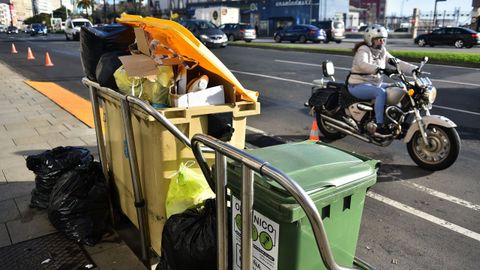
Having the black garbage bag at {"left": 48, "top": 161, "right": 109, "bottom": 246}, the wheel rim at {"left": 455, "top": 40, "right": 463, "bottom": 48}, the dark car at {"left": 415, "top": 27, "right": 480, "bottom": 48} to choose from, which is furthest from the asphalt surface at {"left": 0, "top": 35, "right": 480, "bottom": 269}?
the wheel rim at {"left": 455, "top": 40, "right": 463, "bottom": 48}

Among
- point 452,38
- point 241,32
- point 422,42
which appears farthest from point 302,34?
point 452,38

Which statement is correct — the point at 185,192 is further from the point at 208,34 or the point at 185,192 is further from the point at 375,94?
the point at 208,34

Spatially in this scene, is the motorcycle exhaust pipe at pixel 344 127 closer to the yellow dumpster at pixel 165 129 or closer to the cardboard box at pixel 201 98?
the yellow dumpster at pixel 165 129

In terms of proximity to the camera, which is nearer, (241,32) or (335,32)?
(335,32)

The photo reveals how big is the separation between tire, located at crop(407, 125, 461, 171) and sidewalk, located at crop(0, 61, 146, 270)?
3.68 m

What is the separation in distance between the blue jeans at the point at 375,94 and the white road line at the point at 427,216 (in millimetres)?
1381

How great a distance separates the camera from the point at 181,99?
260 centimetres

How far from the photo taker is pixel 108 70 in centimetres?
312

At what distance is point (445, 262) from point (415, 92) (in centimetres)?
257

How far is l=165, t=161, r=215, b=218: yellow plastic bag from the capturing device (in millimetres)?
2457

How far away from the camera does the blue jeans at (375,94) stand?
530 centimetres

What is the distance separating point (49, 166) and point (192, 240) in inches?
76.9

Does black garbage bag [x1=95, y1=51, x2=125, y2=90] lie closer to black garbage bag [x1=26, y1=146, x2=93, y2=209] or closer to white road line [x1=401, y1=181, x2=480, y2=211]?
black garbage bag [x1=26, y1=146, x2=93, y2=209]

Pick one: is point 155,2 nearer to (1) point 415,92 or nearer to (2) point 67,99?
(2) point 67,99
